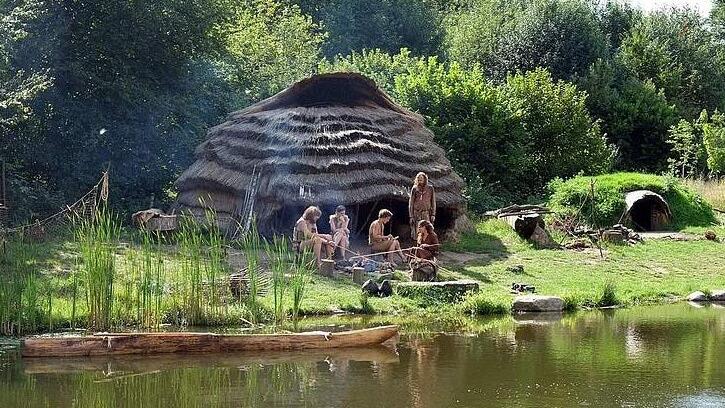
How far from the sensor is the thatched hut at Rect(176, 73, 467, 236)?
19.6 meters

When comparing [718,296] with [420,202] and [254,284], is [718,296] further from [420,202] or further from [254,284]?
[254,284]

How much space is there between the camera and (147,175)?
25.2 m

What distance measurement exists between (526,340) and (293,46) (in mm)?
25608

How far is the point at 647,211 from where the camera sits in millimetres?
25750

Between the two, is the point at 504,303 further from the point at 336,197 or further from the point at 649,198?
the point at 649,198

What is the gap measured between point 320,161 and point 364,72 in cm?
1239

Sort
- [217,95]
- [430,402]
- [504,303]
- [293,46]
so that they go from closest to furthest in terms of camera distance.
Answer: [430,402]
[504,303]
[217,95]
[293,46]

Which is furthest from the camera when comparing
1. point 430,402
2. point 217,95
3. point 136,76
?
point 217,95

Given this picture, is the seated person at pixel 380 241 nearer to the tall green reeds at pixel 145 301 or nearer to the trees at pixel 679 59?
the tall green reeds at pixel 145 301

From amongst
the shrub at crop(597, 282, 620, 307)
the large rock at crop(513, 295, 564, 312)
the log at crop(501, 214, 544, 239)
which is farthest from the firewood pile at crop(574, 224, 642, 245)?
the large rock at crop(513, 295, 564, 312)

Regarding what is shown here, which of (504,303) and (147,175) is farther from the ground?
(147,175)

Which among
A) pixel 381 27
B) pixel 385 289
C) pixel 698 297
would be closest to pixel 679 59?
pixel 381 27

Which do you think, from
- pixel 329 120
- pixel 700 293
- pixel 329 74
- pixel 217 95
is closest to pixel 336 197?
pixel 329 120

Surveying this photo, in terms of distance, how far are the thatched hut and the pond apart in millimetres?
7116
